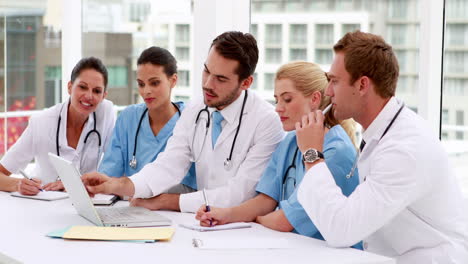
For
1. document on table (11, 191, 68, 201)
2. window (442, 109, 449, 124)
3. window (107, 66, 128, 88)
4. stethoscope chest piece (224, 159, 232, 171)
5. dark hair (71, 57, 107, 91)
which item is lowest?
document on table (11, 191, 68, 201)

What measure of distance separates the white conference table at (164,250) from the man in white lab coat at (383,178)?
0.31ft

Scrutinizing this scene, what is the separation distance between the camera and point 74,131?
3299 millimetres

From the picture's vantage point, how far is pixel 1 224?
230cm

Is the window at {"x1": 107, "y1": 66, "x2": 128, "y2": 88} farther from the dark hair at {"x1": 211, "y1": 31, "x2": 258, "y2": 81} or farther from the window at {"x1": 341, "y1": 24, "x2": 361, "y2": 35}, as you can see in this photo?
the dark hair at {"x1": 211, "y1": 31, "x2": 258, "y2": 81}

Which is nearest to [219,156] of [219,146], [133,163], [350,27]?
[219,146]

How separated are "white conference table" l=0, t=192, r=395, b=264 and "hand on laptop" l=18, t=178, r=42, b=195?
46 cm

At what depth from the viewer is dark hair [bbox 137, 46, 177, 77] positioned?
3088mm

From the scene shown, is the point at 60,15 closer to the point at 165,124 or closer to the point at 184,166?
the point at 165,124

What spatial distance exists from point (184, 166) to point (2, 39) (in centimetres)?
278

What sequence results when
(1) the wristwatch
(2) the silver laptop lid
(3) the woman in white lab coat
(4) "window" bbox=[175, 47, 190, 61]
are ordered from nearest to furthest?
(1) the wristwatch, (2) the silver laptop lid, (3) the woman in white lab coat, (4) "window" bbox=[175, 47, 190, 61]

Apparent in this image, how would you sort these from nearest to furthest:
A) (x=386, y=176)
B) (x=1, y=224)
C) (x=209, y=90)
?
(x=386, y=176), (x=1, y=224), (x=209, y=90)

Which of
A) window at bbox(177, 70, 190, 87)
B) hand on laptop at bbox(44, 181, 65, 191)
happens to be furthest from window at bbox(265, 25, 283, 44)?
hand on laptop at bbox(44, 181, 65, 191)

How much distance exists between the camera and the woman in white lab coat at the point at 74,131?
10.5 ft

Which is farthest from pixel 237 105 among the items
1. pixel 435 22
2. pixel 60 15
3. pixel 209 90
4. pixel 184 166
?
pixel 60 15
